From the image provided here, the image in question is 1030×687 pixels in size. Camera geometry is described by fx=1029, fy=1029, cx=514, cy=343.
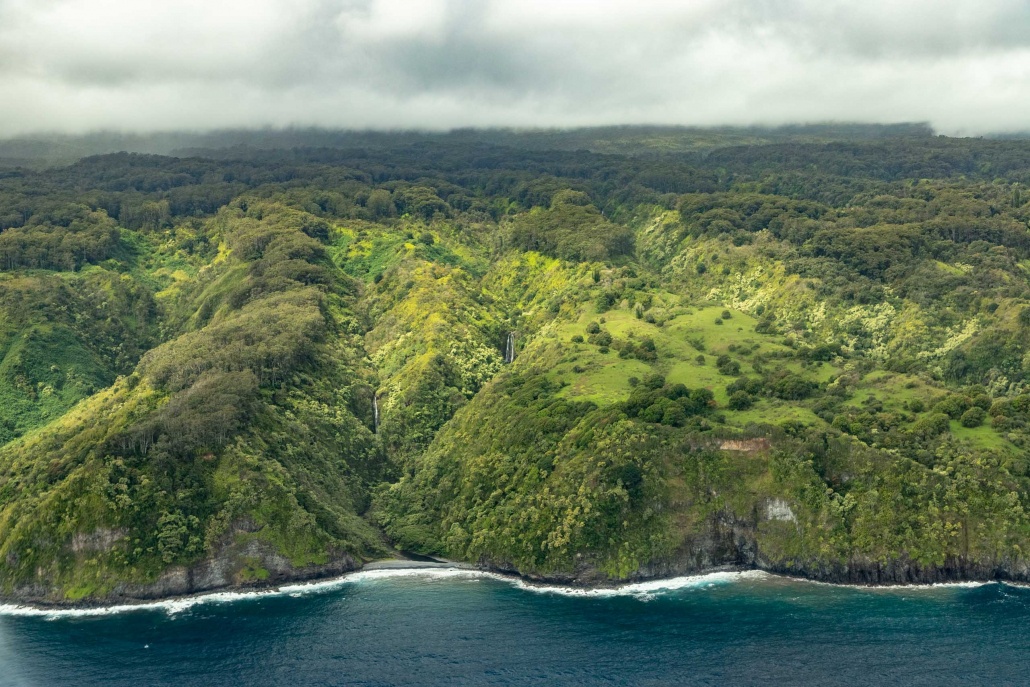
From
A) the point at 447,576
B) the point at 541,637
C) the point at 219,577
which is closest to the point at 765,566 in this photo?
the point at 541,637

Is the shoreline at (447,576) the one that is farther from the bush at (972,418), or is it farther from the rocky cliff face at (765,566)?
the bush at (972,418)

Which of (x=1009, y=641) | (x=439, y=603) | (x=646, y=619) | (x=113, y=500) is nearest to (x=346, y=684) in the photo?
(x=439, y=603)

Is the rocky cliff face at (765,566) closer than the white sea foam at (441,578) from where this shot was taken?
No

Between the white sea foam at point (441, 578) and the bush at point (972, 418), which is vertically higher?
the bush at point (972, 418)

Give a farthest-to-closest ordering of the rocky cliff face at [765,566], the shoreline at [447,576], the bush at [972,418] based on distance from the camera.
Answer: the bush at [972,418]
the rocky cliff face at [765,566]
the shoreline at [447,576]

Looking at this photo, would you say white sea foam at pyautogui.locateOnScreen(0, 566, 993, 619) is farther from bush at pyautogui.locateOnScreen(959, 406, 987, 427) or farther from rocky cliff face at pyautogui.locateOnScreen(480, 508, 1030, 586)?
bush at pyautogui.locateOnScreen(959, 406, 987, 427)

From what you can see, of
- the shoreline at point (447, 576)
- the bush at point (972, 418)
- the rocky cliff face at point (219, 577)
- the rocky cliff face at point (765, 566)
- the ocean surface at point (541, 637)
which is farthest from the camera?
the bush at point (972, 418)

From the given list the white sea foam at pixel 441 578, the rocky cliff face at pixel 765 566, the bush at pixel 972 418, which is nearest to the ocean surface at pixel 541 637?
the white sea foam at pixel 441 578
